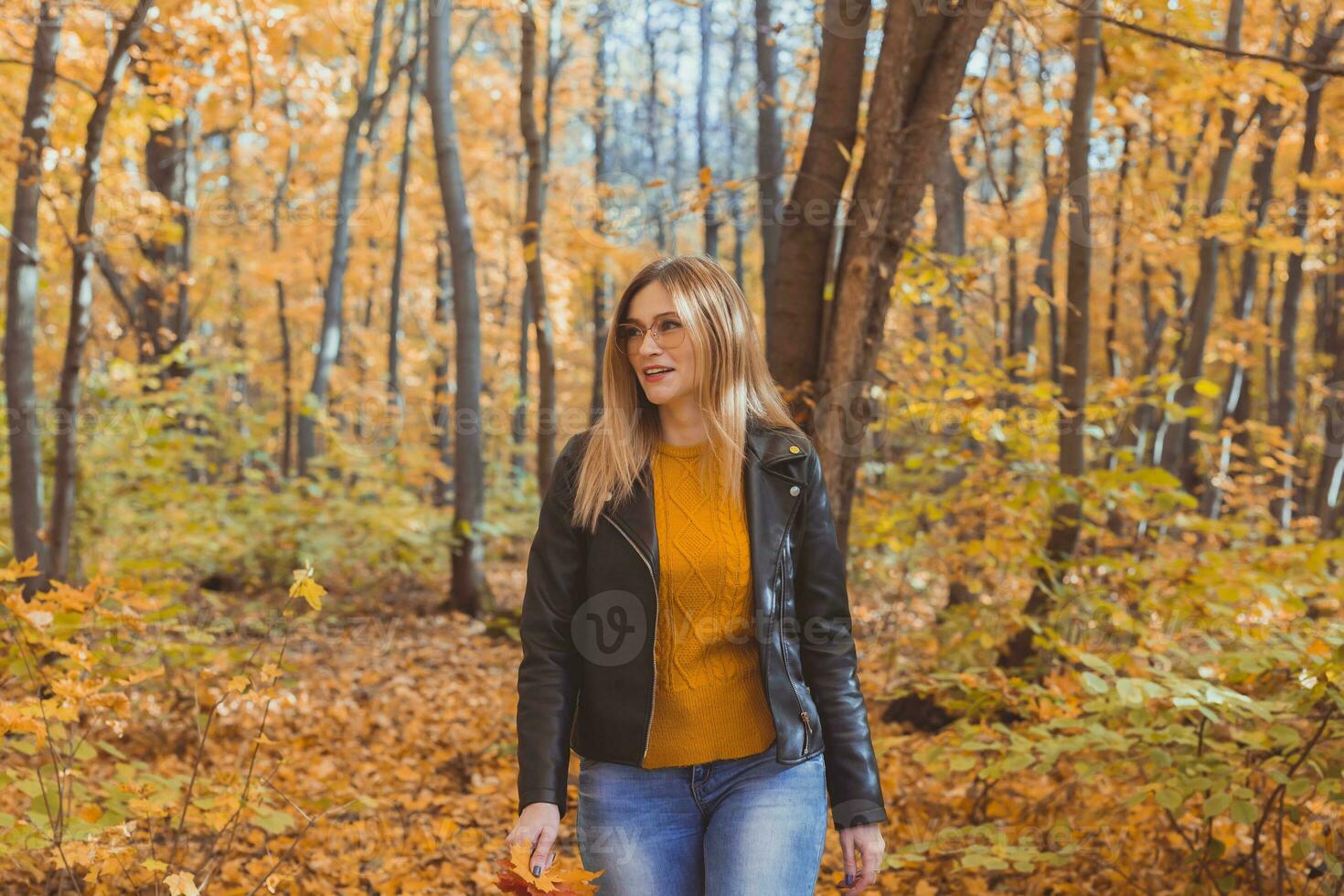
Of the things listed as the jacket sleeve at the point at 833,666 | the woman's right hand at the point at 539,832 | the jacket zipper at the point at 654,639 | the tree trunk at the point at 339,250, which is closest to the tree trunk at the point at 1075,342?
the jacket sleeve at the point at 833,666

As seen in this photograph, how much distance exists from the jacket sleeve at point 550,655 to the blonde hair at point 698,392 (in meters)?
0.06

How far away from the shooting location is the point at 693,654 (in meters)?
2.21

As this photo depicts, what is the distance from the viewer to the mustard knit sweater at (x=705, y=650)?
86.1 inches

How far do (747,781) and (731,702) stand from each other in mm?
169

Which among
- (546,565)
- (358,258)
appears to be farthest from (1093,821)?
(358,258)


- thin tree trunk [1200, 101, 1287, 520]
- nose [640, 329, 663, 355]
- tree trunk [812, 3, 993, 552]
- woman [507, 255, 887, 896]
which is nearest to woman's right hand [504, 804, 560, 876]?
woman [507, 255, 887, 896]

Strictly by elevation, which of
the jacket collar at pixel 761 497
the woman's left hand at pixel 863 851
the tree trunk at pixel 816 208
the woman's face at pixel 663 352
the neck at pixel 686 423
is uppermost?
the tree trunk at pixel 816 208

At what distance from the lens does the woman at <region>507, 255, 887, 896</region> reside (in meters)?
2.16

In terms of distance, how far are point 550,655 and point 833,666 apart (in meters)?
0.63

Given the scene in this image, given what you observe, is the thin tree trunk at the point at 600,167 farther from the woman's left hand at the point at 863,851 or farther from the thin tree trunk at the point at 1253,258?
the woman's left hand at the point at 863,851

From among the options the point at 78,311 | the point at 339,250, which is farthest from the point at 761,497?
the point at 339,250

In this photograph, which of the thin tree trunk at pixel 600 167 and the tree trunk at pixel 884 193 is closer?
the tree trunk at pixel 884 193

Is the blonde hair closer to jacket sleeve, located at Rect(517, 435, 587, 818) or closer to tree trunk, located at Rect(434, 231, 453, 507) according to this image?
jacket sleeve, located at Rect(517, 435, 587, 818)

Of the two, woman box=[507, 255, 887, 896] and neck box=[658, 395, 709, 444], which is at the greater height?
neck box=[658, 395, 709, 444]
